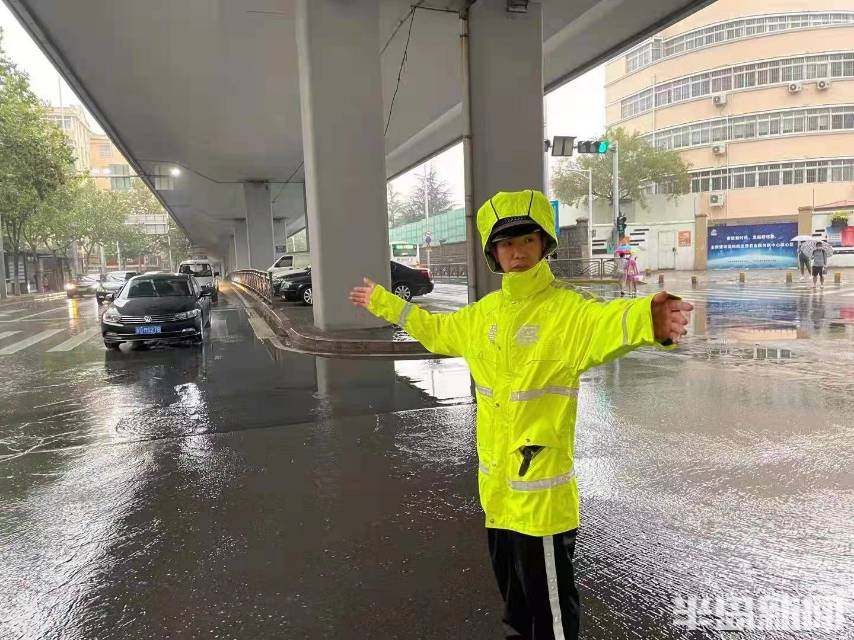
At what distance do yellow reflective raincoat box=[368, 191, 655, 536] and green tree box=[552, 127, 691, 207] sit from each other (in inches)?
1921

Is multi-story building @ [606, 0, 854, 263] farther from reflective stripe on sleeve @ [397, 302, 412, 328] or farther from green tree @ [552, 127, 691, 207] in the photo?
reflective stripe on sleeve @ [397, 302, 412, 328]

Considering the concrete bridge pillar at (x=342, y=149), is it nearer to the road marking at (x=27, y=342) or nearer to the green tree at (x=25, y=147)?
the road marking at (x=27, y=342)

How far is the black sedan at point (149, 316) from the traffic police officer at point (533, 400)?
34.0 ft

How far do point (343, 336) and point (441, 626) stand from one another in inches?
347

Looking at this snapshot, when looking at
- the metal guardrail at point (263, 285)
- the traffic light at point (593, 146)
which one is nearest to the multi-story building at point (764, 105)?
the traffic light at point (593, 146)

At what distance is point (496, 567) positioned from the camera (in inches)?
88.6

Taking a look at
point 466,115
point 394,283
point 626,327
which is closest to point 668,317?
point 626,327

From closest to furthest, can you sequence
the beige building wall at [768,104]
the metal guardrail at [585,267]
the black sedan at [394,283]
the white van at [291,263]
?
the black sedan at [394,283] < the white van at [291,263] < the metal guardrail at [585,267] < the beige building wall at [768,104]

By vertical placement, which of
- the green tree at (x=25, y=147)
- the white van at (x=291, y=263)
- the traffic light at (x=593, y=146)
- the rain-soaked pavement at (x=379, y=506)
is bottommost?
the rain-soaked pavement at (x=379, y=506)

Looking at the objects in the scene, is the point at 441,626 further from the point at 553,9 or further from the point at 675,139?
the point at 675,139

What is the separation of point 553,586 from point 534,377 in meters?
0.71

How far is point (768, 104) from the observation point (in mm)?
48125

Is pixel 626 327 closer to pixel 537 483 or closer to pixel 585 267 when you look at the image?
pixel 537 483

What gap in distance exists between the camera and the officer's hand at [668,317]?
175 centimetres
